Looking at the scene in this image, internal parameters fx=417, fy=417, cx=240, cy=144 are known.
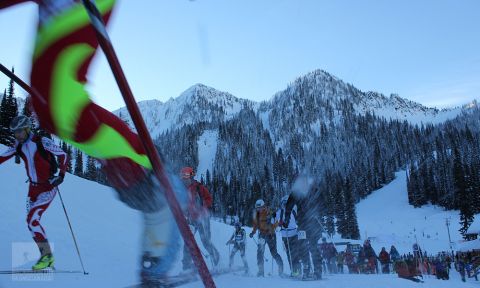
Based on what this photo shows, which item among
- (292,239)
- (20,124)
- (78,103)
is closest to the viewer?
(78,103)

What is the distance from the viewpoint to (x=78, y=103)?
307cm

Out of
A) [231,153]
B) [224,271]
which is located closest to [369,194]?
[231,153]

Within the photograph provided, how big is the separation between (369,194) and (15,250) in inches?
4417

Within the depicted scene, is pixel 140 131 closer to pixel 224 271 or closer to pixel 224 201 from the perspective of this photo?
pixel 224 271

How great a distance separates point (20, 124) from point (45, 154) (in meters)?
0.47

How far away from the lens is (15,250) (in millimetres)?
5914

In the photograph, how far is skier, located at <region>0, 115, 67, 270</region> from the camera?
472cm

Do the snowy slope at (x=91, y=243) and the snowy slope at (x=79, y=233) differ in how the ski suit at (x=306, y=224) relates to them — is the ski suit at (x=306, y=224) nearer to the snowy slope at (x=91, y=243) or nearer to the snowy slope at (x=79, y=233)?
the snowy slope at (x=91, y=243)

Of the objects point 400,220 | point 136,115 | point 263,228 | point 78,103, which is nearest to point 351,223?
point 400,220

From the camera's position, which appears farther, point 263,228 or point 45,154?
point 263,228

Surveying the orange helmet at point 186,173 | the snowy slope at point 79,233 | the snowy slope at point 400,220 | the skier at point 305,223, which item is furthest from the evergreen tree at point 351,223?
the orange helmet at point 186,173

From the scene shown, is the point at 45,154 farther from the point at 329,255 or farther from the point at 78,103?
the point at 329,255

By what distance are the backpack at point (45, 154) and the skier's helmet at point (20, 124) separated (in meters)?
0.16

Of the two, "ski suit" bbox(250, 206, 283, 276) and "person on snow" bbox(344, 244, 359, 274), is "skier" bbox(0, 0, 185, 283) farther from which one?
"person on snow" bbox(344, 244, 359, 274)
